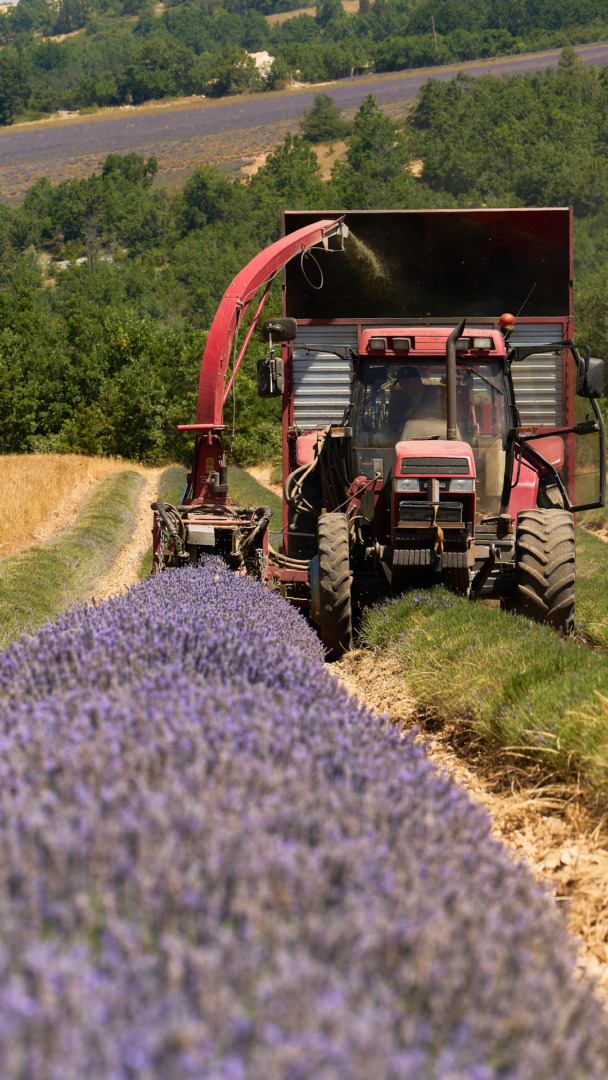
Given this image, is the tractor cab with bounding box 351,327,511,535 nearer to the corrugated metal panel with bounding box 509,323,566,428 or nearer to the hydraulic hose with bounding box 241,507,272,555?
the hydraulic hose with bounding box 241,507,272,555

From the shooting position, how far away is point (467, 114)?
11619 centimetres

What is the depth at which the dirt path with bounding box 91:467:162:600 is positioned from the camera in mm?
12616

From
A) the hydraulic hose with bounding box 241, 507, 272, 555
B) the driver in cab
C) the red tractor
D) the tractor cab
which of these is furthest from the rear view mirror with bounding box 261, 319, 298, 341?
the hydraulic hose with bounding box 241, 507, 272, 555

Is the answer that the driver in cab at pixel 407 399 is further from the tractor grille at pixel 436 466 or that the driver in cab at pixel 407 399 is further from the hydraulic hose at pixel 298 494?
the hydraulic hose at pixel 298 494

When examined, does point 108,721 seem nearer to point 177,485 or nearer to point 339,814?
point 339,814

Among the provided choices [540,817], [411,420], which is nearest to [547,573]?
[411,420]

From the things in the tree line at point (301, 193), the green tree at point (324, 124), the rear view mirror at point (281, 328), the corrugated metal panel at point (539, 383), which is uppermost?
the green tree at point (324, 124)

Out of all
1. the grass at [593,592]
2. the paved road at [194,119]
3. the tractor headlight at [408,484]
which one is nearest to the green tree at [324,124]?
the paved road at [194,119]

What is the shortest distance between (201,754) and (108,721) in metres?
0.47

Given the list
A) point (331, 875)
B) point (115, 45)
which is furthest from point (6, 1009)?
point (115, 45)

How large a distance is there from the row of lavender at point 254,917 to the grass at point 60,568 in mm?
3206

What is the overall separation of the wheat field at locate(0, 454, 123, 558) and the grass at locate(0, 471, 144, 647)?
0.56 meters

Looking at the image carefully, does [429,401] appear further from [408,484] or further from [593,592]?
[593,592]

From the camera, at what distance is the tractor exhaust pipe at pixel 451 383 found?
8.55 meters
